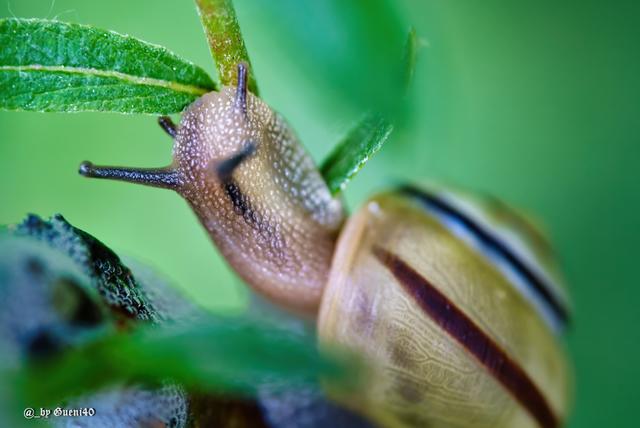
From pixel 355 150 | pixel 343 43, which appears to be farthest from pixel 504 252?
pixel 343 43

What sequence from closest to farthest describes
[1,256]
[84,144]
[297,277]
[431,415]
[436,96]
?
[1,256], [431,415], [297,277], [436,96], [84,144]

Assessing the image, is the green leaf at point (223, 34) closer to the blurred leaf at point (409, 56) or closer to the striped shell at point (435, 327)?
the blurred leaf at point (409, 56)

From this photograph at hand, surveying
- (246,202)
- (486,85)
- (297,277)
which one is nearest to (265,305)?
(297,277)

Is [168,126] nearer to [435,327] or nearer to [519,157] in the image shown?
[435,327]

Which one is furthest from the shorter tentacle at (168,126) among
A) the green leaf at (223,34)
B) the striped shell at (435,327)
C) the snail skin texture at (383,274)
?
the striped shell at (435,327)

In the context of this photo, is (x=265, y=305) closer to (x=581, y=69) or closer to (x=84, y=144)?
(x=84, y=144)

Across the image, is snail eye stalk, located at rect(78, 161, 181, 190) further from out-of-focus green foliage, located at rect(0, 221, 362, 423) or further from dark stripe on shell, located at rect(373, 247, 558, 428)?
dark stripe on shell, located at rect(373, 247, 558, 428)
